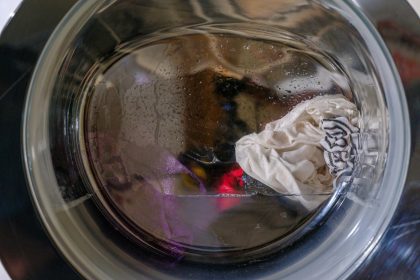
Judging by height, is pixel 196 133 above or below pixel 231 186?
above

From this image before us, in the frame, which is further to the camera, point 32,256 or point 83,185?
point 83,185

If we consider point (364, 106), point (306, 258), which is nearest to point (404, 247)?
point (306, 258)

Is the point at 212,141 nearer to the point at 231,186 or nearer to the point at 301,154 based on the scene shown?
the point at 231,186

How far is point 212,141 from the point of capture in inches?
44.7

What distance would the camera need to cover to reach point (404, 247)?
703 mm

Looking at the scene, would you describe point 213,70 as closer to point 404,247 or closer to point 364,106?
point 364,106

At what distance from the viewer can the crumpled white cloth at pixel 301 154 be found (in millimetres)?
1015

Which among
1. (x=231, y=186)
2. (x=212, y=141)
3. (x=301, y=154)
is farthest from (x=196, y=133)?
(x=301, y=154)

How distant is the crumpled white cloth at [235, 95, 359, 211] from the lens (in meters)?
1.01

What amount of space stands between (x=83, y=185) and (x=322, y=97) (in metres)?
0.56

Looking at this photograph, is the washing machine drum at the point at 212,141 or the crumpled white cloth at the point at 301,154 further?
the crumpled white cloth at the point at 301,154

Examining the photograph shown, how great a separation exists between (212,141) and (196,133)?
0.15 ft

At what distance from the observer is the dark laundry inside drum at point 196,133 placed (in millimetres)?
1016

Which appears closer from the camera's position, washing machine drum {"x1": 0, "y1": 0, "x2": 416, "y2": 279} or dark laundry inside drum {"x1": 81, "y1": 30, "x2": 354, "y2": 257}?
washing machine drum {"x1": 0, "y1": 0, "x2": 416, "y2": 279}
